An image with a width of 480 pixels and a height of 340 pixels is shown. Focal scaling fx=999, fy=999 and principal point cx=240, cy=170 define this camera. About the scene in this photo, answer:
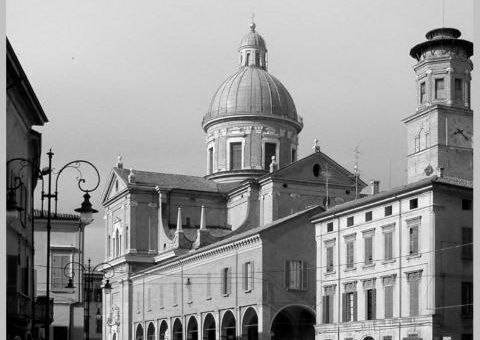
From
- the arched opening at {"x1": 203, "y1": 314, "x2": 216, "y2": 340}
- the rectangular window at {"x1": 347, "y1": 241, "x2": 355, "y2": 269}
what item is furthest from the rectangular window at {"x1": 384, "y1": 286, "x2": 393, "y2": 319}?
the arched opening at {"x1": 203, "y1": 314, "x2": 216, "y2": 340}

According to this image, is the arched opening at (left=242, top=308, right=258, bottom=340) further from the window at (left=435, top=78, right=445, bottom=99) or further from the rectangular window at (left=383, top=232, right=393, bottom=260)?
the window at (left=435, top=78, right=445, bottom=99)

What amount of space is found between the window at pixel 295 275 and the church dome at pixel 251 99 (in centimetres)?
2280

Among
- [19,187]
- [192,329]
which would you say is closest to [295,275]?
[192,329]

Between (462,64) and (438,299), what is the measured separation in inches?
1016

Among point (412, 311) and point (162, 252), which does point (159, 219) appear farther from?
point (412, 311)

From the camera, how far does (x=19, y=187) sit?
22500 millimetres

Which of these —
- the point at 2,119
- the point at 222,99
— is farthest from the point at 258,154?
the point at 2,119

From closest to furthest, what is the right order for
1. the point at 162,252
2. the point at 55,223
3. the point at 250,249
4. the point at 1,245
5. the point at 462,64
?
the point at 1,245
the point at 250,249
the point at 55,223
the point at 462,64
the point at 162,252

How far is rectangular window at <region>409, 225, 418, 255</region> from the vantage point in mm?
39031

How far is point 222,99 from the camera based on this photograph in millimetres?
74000

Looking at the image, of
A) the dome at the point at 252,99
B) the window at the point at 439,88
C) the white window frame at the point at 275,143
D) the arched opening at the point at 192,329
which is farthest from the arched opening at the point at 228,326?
the dome at the point at 252,99

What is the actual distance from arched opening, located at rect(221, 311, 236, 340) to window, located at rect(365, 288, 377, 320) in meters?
12.6

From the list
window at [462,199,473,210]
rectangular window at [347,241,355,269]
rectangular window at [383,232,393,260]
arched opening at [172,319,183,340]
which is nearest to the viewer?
window at [462,199,473,210]

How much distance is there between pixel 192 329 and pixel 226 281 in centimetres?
739
